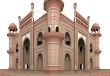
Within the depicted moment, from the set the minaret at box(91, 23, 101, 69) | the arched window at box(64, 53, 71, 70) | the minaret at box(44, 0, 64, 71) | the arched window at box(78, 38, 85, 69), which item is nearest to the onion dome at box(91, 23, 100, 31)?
the minaret at box(91, 23, 101, 69)

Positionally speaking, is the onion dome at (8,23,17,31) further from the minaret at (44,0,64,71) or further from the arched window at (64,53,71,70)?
the arched window at (64,53,71,70)

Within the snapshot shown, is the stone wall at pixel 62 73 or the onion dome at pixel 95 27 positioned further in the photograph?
the onion dome at pixel 95 27

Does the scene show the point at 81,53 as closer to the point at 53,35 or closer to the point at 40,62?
the point at 40,62

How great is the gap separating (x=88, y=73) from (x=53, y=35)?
489cm

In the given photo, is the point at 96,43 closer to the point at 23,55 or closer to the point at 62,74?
the point at 23,55

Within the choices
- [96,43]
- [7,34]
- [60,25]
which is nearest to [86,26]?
[96,43]

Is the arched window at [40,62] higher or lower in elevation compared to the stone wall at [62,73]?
higher

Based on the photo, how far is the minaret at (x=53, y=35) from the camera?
776 inches

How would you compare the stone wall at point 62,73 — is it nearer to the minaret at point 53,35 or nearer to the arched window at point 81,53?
the minaret at point 53,35

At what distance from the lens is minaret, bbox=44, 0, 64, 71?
1970 centimetres

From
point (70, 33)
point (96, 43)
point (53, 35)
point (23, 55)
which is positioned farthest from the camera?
point (96, 43)

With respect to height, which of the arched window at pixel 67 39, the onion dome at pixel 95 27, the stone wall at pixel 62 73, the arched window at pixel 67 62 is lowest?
the stone wall at pixel 62 73

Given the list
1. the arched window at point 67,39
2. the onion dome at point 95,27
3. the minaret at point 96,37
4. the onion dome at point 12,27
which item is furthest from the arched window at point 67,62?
the onion dome at point 12,27

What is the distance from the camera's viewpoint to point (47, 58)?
21.0 metres
